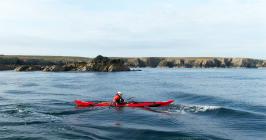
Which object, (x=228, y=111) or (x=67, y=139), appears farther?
(x=228, y=111)

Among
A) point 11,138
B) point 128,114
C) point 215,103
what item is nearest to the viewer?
point 11,138

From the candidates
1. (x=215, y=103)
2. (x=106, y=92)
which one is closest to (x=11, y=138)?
(x=215, y=103)

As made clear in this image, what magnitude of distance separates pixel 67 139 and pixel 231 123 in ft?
50.2

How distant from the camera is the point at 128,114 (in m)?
39.7

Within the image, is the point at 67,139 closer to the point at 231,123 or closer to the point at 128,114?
the point at 128,114

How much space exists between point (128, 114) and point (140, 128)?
7.42 m

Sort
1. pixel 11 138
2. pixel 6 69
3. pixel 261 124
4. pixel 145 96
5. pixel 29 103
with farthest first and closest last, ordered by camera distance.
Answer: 1. pixel 6 69
2. pixel 145 96
3. pixel 29 103
4. pixel 261 124
5. pixel 11 138

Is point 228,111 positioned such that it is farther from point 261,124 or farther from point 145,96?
point 145,96

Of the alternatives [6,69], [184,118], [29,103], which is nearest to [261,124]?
[184,118]

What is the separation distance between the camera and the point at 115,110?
42.0 meters

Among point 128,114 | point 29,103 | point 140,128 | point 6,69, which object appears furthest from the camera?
point 6,69

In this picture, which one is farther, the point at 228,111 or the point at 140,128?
the point at 228,111

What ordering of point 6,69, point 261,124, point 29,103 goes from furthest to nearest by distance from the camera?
point 6,69, point 29,103, point 261,124

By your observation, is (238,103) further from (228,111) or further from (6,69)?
(6,69)
